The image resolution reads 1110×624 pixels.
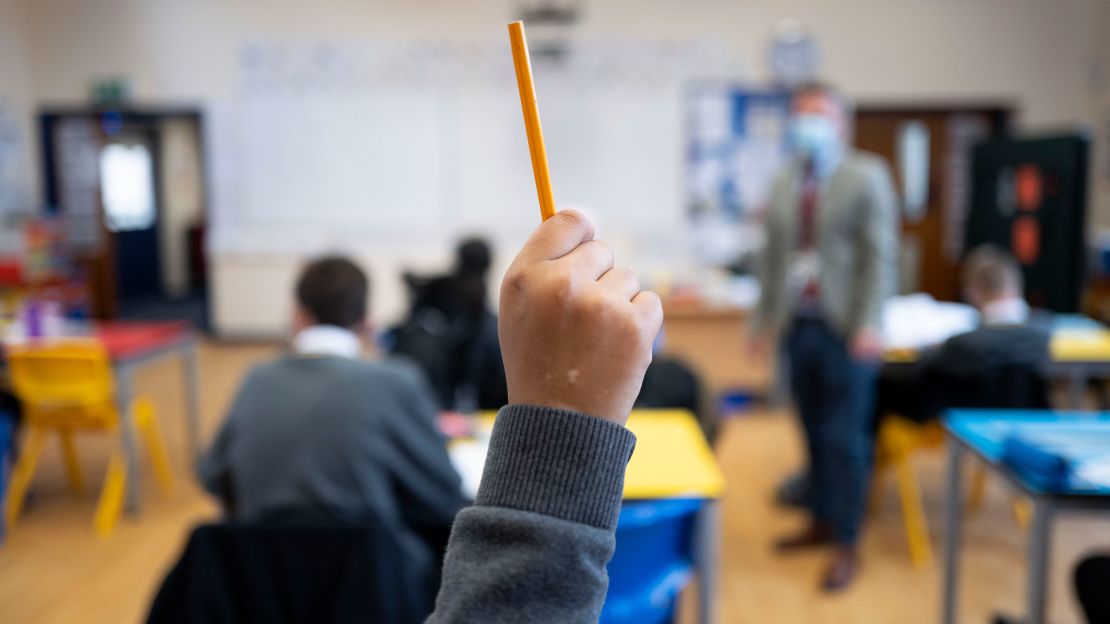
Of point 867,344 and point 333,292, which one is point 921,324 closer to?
point 867,344

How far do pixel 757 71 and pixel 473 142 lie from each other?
2328 mm

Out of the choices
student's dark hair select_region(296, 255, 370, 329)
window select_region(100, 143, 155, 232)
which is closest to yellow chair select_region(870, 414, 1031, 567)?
student's dark hair select_region(296, 255, 370, 329)

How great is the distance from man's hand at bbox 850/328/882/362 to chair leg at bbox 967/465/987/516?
1.21m

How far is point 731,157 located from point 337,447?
595 centimetres

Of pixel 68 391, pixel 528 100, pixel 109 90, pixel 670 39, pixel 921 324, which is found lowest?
pixel 68 391

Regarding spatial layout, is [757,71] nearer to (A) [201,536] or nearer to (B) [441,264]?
(B) [441,264]

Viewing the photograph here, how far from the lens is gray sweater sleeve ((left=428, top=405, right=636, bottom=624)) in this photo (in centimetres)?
45

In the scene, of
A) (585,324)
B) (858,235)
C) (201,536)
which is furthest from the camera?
(858,235)

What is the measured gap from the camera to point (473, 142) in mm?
7133

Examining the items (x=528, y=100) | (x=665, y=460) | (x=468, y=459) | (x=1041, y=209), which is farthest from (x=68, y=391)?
(x=1041, y=209)

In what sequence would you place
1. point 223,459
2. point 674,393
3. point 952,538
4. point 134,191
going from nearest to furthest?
point 223,459
point 952,538
point 674,393
point 134,191

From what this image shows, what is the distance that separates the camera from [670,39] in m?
7.08

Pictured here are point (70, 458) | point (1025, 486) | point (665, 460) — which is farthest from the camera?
point (70, 458)

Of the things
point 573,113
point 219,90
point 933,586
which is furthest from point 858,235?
point 219,90
